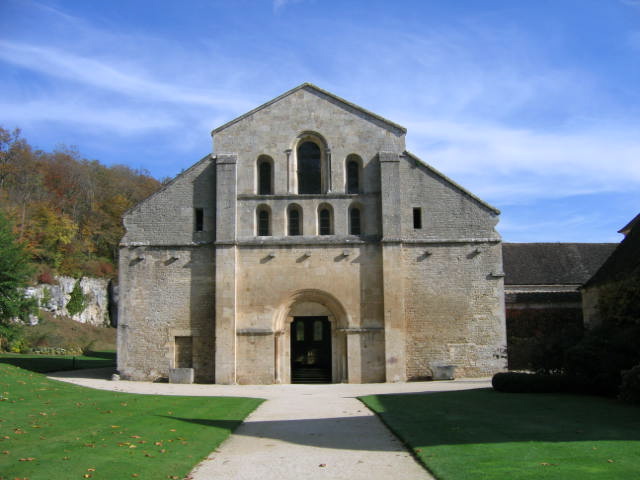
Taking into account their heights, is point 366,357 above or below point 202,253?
below

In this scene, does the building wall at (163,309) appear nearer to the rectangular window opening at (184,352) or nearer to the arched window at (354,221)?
the rectangular window opening at (184,352)

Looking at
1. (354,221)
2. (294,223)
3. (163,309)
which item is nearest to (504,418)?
(354,221)

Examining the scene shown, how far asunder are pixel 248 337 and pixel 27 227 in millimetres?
40019

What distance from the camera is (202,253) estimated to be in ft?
84.2

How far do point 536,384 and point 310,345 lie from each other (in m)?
16.7

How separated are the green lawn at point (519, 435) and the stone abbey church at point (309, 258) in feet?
25.5

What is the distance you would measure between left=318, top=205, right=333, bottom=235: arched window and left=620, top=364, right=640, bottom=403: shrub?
13.3 metres

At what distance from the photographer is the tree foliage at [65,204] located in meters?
57.3

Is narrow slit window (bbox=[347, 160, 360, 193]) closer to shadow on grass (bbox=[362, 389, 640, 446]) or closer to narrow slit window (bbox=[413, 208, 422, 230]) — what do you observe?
narrow slit window (bbox=[413, 208, 422, 230])

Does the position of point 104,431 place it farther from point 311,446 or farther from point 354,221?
point 354,221

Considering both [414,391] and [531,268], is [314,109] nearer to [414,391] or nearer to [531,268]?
[414,391]

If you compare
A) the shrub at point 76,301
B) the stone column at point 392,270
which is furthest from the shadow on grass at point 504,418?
the shrub at point 76,301

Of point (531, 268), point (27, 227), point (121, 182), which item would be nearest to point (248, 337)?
point (531, 268)

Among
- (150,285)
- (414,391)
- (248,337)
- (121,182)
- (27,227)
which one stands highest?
(121,182)
